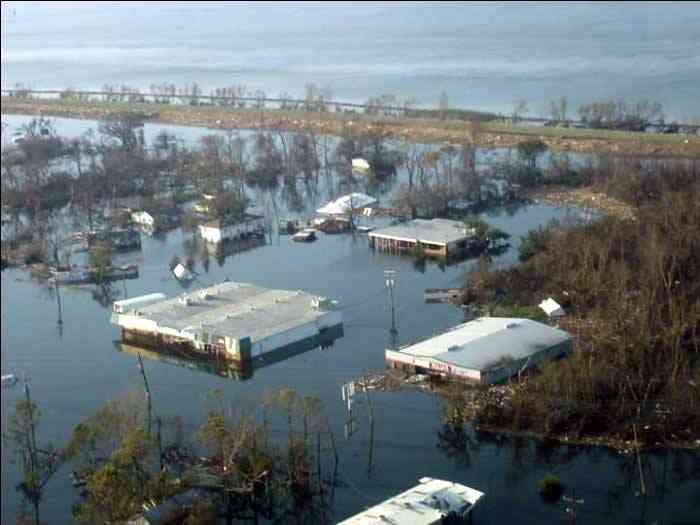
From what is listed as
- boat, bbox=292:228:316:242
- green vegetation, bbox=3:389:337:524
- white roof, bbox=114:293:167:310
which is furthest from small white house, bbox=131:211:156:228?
green vegetation, bbox=3:389:337:524

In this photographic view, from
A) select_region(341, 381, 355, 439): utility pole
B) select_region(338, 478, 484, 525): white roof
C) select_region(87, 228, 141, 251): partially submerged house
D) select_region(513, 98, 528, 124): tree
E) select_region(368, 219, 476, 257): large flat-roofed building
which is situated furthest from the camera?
select_region(513, 98, 528, 124): tree

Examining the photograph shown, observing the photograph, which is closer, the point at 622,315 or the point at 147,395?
the point at 147,395

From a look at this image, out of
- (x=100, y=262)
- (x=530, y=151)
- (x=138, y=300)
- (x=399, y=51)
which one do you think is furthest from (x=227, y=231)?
(x=399, y=51)

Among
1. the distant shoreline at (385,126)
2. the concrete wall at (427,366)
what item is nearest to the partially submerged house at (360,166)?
the distant shoreline at (385,126)

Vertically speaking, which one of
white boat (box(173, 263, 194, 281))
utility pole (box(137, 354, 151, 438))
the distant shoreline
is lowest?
utility pole (box(137, 354, 151, 438))

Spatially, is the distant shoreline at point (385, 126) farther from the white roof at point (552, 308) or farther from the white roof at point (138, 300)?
the white roof at point (138, 300)

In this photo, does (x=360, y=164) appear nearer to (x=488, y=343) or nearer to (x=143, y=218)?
(x=143, y=218)

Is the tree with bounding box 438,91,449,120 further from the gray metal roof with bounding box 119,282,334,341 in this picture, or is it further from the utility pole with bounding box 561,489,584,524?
the utility pole with bounding box 561,489,584,524
